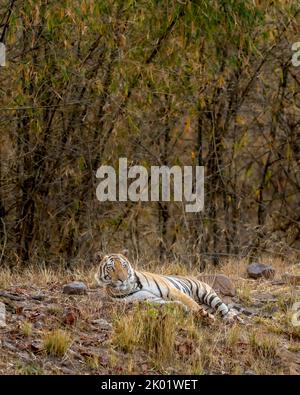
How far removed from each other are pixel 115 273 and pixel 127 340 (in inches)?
53.6

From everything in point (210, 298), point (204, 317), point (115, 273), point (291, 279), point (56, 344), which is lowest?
point (56, 344)

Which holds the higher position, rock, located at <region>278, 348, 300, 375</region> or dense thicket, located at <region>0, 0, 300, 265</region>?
dense thicket, located at <region>0, 0, 300, 265</region>

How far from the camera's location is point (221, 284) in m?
10.0

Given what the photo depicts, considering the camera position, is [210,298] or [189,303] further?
[210,298]

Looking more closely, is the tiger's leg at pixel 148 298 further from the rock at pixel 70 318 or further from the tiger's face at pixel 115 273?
the rock at pixel 70 318

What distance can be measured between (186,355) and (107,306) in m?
1.10

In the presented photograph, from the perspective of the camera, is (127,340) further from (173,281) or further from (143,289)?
(173,281)

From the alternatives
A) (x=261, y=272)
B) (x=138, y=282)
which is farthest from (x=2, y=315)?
(x=261, y=272)

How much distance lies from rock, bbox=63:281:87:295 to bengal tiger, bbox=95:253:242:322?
188 millimetres

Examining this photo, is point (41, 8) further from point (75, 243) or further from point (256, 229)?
point (256, 229)

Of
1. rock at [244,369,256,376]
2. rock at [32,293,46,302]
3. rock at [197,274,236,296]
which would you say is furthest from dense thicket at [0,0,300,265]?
rock at [244,369,256,376]

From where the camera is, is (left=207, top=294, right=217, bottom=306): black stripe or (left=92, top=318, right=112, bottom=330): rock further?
(left=207, top=294, right=217, bottom=306): black stripe

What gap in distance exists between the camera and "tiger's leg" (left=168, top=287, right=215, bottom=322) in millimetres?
8711

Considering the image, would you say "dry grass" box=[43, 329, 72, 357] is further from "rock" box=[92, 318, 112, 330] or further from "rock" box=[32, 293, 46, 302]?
"rock" box=[32, 293, 46, 302]
